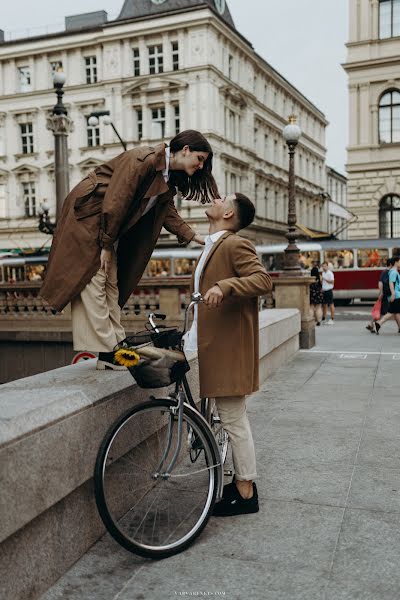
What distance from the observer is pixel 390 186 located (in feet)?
110

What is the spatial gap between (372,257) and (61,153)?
61.4ft

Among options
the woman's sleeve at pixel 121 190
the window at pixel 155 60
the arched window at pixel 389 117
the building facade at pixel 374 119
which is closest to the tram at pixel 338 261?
the building facade at pixel 374 119

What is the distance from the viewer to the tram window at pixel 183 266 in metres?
31.6

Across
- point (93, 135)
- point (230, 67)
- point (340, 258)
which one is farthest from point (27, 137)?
point (340, 258)

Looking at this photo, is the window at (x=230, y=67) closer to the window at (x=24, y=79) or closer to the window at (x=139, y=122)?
the window at (x=139, y=122)

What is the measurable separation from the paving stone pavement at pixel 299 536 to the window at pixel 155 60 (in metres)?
40.9

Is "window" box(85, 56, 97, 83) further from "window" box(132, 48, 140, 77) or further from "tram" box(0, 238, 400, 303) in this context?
"tram" box(0, 238, 400, 303)

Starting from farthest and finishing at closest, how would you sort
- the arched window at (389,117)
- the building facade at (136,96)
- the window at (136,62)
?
the window at (136,62)
the building facade at (136,96)
the arched window at (389,117)

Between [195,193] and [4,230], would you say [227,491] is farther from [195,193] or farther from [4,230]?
[4,230]

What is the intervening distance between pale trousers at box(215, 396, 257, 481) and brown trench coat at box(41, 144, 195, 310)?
1.08 metres

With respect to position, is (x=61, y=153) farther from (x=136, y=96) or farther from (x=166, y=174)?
(x=136, y=96)

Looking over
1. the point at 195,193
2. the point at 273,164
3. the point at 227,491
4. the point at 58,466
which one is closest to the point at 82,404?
the point at 58,466

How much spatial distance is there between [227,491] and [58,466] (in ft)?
4.35

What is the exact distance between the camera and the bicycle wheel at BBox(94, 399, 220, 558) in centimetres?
332
